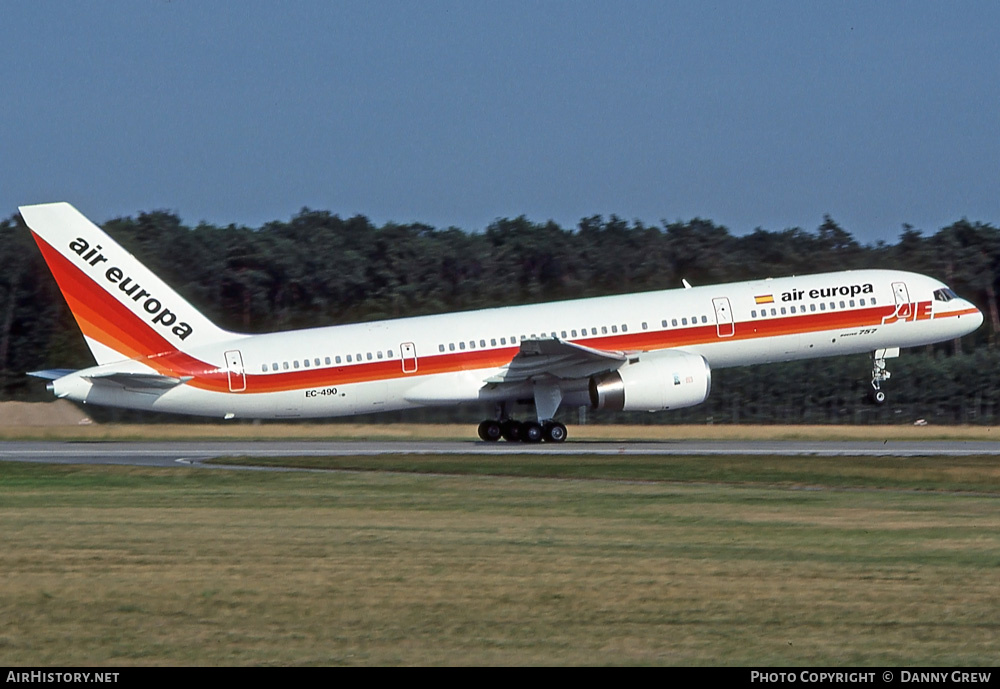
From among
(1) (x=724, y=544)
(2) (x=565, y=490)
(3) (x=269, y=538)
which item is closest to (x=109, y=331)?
(2) (x=565, y=490)

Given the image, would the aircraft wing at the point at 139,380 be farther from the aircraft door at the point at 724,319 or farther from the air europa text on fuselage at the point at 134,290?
the aircraft door at the point at 724,319

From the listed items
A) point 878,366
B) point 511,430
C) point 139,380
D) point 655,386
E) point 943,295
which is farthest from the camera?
point 943,295

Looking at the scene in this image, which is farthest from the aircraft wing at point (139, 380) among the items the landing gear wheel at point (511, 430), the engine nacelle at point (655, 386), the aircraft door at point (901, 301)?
the aircraft door at point (901, 301)

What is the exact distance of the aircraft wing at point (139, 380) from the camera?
36.5m

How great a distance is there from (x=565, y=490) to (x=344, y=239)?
56.3 m

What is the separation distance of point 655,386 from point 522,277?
36.9m

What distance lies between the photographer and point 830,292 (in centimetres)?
4025

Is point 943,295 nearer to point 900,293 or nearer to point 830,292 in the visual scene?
point 900,293

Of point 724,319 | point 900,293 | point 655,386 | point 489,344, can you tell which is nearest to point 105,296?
point 489,344

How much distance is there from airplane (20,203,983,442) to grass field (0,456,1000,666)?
11.0m

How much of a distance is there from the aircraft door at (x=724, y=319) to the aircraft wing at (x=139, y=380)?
15.5 meters

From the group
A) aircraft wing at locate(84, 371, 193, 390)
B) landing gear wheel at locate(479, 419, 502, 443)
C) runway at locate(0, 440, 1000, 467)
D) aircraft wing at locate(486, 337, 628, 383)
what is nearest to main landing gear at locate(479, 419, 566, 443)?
landing gear wheel at locate(479, 419, 502, 443)

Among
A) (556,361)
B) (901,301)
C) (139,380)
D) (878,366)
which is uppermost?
(901,301)
